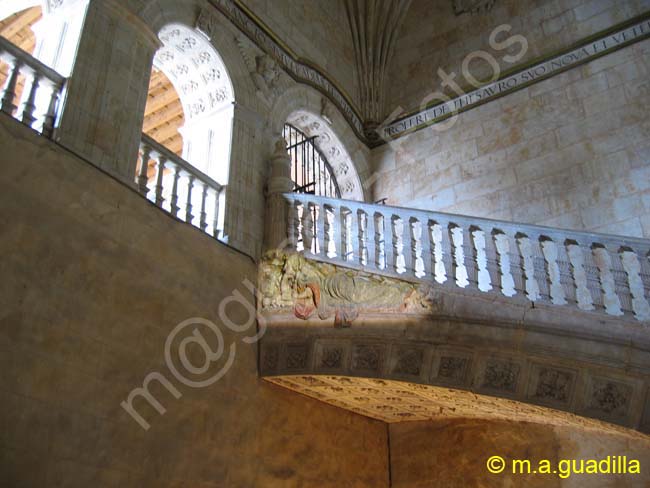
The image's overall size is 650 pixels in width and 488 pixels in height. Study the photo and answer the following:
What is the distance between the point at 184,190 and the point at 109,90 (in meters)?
1.19

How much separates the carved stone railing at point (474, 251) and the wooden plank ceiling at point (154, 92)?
4.33m

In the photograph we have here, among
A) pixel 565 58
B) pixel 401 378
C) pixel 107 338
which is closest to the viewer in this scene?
pixel 107 338

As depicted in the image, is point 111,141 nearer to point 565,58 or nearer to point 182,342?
point 182,342

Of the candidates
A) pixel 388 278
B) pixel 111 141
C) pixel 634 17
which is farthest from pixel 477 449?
pixel 634 17

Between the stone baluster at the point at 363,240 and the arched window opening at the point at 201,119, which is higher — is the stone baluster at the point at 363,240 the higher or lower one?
the lower one

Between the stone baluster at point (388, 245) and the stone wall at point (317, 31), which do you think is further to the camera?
the stone wall at point (317, 31)

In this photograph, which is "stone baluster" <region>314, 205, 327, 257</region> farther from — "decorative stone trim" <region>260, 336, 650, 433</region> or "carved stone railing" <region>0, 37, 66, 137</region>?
"carved stone railing" <region>0, 37, 66, 137</region>

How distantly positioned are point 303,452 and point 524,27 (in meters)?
6.99

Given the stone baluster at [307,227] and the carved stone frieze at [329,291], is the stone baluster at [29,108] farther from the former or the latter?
the stone baluster at [307,227]

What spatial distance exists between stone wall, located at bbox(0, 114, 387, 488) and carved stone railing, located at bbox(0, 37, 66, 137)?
0.23 metres

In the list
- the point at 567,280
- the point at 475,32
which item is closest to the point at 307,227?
the point at 567,280

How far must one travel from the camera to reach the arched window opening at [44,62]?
455cm

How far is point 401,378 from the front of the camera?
5336mm

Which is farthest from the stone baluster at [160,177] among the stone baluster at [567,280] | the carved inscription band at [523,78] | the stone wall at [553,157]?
the carved inscription band at [523,78]
